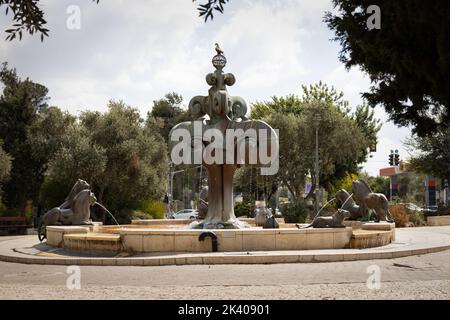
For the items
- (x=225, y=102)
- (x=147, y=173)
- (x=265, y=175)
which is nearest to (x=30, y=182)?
(x=147, y=173)

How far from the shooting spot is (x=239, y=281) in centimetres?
987

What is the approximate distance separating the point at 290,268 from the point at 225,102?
21.5 ft

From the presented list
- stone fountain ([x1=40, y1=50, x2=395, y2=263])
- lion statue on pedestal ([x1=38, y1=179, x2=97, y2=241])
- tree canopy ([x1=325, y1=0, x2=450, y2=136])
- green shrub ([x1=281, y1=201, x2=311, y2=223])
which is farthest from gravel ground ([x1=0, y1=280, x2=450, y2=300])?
green shrub ([x1=281, y1=201, x2=311, y2=223])

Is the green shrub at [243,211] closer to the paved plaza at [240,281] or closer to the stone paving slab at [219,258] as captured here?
the stone paving slab at [219,258]

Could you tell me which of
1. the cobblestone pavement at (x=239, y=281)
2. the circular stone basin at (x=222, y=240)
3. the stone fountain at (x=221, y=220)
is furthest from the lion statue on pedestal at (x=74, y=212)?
the cobblestone pavement at (x=239, y=281)

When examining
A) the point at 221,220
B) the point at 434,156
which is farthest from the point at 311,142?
the point at 221,220

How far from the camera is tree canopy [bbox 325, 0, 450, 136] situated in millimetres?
6285

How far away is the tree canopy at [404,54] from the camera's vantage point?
247 inches

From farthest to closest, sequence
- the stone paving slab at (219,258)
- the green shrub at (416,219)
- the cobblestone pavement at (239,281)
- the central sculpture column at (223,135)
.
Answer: the green shrub at (416,219) → the central sculpture column at (223,135) → the stone paving slab at (219,258) → the cobblestone pavement at (239,281)

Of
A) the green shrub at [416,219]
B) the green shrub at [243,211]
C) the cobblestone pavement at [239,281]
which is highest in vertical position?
the green shrub at [243,211]

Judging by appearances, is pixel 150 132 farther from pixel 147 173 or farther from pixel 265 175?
pixel 265 175

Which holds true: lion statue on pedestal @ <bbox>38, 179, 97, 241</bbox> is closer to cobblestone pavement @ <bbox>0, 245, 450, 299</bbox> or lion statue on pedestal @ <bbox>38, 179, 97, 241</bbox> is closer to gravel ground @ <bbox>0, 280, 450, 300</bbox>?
cobblestone pavement @ <bbox>0, 245, 450, 299</bbox>

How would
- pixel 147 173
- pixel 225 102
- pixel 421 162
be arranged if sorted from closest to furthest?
pixel 225 102 → pixel 147 173 → pixel 421 162
